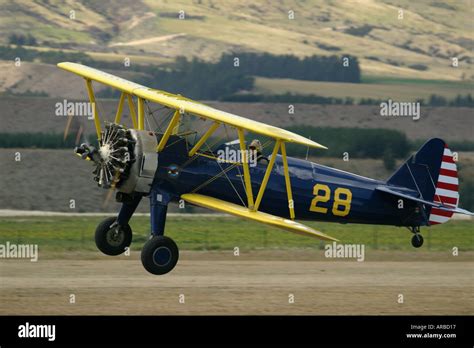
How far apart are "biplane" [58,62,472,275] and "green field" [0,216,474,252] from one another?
8.31 meters

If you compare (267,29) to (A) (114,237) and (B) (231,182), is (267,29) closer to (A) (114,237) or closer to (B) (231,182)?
(A) (114,237)

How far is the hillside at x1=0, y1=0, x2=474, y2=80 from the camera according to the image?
10138 centimetres

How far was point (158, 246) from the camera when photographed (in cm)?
2150

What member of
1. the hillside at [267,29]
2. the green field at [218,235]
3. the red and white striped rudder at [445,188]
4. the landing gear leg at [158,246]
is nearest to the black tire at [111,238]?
the landing gear leg at [158,246]

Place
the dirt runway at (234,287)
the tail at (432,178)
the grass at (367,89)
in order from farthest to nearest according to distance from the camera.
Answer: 1. the grass at (367,89)
2. the tail at (432,178)
3. the dirt runway at (234,287)

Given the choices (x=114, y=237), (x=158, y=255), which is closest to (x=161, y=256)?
(x=158, y=255)

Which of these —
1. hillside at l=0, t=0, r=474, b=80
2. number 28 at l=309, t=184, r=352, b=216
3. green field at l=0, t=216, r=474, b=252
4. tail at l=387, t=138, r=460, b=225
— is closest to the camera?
Result: number 28 at l=309, t=184, r=352, b=216

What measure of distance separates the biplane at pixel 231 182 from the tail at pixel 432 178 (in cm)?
2

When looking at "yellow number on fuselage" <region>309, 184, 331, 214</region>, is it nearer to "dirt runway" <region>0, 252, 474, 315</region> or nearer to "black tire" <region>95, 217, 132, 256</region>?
"dirt runway" <region>0, 252, 474, 315</region>

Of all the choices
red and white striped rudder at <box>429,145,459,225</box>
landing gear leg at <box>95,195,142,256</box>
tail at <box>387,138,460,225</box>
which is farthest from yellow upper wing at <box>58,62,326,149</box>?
red and white striped rudder at <box>429,145,459,225</box>

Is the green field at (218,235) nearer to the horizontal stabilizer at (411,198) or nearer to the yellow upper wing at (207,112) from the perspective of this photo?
the yellow upper wing at (207,112)

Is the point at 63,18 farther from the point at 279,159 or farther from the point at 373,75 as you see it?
the point at 279,159

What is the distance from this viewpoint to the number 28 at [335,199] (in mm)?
23422
